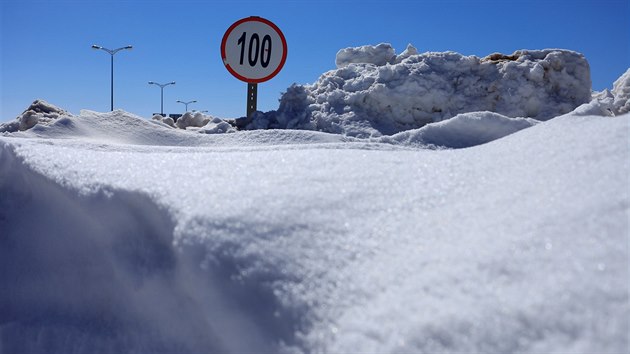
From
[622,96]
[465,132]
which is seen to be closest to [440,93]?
[622,96]

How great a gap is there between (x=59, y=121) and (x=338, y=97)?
1.86 metres

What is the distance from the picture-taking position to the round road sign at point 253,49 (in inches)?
173

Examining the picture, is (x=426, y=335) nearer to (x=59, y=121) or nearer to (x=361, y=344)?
(x=361, y=344)

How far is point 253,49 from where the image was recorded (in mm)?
4402

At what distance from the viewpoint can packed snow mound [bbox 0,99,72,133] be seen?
363cm

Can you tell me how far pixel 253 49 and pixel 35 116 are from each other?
5.83 ft

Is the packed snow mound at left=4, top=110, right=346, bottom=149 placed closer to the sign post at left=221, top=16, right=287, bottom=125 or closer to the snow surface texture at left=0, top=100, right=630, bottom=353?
the snow surface texture at left=0, top=100, right=630, bottom=353

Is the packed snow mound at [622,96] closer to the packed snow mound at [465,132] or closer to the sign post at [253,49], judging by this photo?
the packed snow mound at [465,132]

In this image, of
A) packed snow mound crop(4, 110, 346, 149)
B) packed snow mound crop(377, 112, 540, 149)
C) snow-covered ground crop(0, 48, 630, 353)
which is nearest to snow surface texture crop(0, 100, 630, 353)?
snow-covered ground crop(0, 48, 630, 353)

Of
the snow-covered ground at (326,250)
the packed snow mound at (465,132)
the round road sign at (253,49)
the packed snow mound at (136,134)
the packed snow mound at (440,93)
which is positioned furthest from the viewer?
the round road sign at (253,49)

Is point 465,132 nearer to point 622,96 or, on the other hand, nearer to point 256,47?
point 622,96

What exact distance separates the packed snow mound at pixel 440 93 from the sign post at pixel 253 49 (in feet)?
2.04

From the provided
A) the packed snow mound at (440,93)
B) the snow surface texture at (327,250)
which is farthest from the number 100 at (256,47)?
the snow surface texture at (327,250)

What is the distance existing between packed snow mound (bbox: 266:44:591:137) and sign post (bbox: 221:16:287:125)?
2.04 ft
